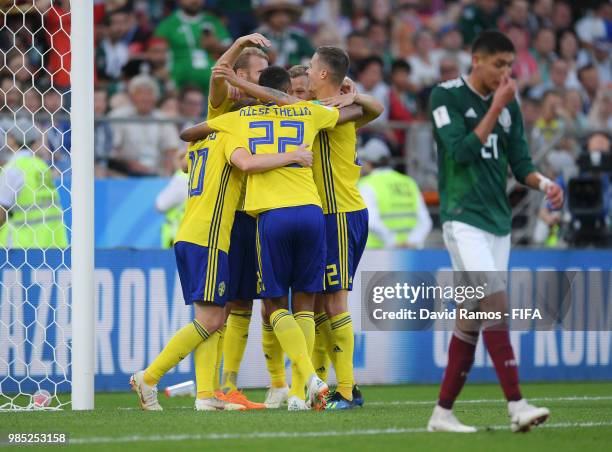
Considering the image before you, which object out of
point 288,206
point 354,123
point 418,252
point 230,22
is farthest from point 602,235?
point 230,22

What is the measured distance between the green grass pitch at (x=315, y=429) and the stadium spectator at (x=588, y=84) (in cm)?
963

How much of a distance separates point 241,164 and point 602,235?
5.95 meters

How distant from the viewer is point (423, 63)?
16969mm

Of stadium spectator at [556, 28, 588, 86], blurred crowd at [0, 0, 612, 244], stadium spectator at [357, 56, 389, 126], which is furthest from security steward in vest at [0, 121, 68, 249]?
stadium spectator at [556, 28, 588, 86]

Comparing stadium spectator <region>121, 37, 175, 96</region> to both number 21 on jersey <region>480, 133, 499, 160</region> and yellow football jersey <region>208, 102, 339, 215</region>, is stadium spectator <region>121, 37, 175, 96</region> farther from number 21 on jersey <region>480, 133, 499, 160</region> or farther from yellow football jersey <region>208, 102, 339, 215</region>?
number 21 on jersey <region>480, 133, 499, 160</region>

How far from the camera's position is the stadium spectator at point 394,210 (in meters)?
11.9

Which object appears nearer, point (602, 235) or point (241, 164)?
point (241, 164)

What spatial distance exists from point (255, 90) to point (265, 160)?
511 millimetres

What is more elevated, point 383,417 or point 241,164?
point 241,164

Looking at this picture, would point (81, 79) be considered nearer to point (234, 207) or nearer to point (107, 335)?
point (234, 207)

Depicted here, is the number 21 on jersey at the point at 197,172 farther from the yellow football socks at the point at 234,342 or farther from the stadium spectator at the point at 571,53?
the stadium spectator at the point at 571,53

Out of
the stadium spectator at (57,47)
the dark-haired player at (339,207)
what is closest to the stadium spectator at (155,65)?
the stadium spectator at (57,47)

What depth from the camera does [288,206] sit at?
23.3 ft

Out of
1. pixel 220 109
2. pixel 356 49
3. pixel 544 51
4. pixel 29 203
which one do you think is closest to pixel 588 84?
pixel 544 51
